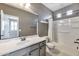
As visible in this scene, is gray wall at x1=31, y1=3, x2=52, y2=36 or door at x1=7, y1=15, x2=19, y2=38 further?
gray wall at x1=31, y1=3, x2=52, y2=36

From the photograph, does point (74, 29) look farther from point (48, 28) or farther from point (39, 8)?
point (39, 8)

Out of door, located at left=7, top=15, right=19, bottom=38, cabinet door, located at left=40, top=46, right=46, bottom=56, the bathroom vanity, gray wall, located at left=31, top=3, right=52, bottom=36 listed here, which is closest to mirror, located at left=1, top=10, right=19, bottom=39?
door, located at left=7, top=15, right=19, bottom=38

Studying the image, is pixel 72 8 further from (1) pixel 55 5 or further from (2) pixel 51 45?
(2) pixel 51 45

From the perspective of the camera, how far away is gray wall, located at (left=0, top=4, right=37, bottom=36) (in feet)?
4.57

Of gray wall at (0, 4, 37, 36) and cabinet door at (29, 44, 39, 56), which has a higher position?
gray wall at (0, 4, 37, 36)

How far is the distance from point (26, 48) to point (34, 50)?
0.16 metres

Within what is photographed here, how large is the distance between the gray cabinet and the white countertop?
2.2 inches

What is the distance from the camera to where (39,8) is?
157 centimetres

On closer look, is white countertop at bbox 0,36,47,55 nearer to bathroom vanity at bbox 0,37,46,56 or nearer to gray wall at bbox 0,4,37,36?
bathroom vanity at bbox 0,37,46,56

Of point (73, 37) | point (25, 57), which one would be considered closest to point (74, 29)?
point (73, 37)

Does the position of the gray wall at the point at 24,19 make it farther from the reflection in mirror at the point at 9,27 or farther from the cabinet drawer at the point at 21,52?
the cabinet drawer at the point at 21,52

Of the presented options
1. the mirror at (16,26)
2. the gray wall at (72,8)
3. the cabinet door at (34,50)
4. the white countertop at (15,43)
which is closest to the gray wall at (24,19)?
the mirror at (16,26)

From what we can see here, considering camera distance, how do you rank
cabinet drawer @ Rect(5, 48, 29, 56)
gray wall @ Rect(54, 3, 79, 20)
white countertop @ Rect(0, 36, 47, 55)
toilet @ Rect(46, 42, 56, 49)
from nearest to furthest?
white countertop @ Rect(0, 36, 47, 55)
cabinet drawer @ Rect(5, 48, 29, 56)
gray wall @ Rect(54, 3, 79, 20)
toilet @ Rect(46, 42, 56, 49)

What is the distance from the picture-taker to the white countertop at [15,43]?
4.02 ft
